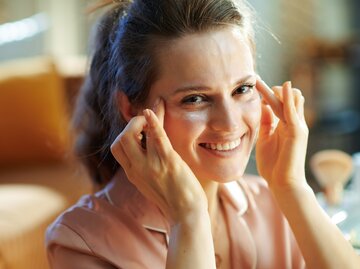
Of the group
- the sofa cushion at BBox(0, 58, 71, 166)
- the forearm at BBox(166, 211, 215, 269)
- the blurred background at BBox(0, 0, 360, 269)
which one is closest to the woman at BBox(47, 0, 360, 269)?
the forearm at BBox(166, 211, 215, 269)

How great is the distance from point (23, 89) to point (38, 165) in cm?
34

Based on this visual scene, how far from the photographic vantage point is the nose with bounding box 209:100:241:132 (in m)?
1.02

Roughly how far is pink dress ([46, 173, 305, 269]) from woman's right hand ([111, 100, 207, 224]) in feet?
0.37

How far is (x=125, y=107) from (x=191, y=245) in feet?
0.98

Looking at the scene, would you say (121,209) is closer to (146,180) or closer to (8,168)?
(146,180)

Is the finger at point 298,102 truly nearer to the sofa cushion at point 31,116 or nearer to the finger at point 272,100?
the finger at point 272,100

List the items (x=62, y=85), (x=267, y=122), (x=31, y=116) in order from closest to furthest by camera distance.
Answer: (x=267, y=122) → (x=31, y=116) → (x=62, y=85)

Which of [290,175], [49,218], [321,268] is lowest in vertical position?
[49,218]

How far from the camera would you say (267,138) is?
1.19m

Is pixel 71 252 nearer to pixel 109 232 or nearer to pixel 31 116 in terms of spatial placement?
pixel 109 232

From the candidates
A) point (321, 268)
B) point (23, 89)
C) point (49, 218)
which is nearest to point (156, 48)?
point (321, 268)

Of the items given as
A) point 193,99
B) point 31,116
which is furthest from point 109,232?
point 31,116

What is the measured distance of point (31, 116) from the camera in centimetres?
269

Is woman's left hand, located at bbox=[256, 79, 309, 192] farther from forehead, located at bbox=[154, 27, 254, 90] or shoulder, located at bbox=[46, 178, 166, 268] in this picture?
shoulder, located at bbox=[46, 178, 166, 268]
